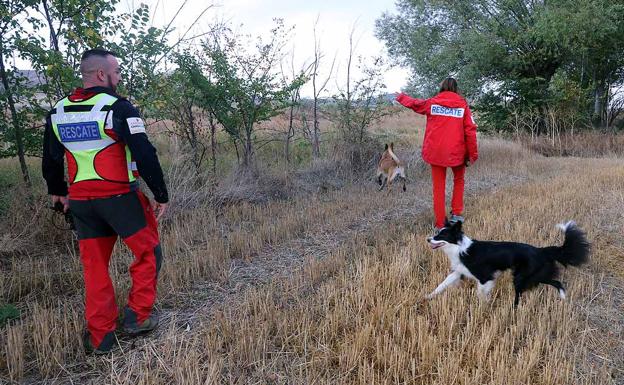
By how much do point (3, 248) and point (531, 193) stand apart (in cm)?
835

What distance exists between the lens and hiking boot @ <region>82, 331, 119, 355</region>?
2.83 meters

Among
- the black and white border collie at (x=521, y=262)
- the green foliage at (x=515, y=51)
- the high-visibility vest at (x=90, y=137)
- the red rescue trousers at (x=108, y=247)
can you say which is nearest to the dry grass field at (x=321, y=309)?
the black and white border collie at (x=521, y=262)

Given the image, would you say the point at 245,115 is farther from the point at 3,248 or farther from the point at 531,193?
the point at 531,193

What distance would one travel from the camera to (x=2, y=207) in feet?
16.0

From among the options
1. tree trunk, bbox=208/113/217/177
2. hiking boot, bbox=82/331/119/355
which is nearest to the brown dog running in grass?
tree trunk, bbox=208/113/217/177

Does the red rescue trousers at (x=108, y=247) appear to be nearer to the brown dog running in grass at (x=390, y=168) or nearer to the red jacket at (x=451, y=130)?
the red jacket at (x=451, y=130)

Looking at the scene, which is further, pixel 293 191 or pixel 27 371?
pixel 293 191

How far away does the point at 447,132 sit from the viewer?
16.8 ft

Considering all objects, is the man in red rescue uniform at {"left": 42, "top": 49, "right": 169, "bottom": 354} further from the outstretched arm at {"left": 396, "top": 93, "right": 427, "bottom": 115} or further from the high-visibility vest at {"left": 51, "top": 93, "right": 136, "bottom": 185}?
the outstretched arm at {"left": 396, "top": 93, "right": 427, "bottom": 115}

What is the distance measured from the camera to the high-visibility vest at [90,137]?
103 inches

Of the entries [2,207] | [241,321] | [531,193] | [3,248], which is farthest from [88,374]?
[531,193]

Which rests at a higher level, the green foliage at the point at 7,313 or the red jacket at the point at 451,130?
the red jacket at the point at 451,130

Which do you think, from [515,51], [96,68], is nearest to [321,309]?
[96,68]

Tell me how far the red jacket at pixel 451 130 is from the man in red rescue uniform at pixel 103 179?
3.66 m
